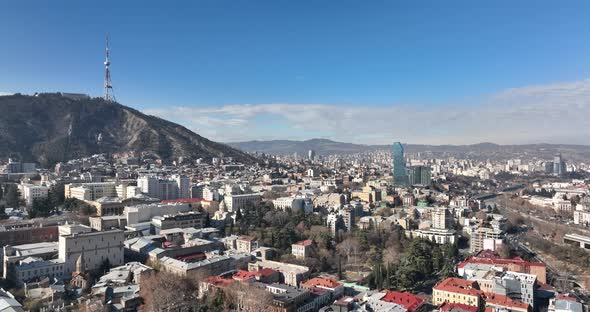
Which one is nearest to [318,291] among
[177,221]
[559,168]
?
[177,221]

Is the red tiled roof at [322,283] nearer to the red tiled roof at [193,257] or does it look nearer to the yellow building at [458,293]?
the yellow building at [458,293]

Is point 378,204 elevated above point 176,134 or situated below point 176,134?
below

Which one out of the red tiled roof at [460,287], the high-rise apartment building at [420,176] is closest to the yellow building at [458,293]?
the red tiled roof at [460,287]

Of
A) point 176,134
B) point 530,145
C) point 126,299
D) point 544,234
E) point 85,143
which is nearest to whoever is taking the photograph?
point 126,299

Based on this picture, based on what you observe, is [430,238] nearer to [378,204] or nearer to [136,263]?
[378,204]

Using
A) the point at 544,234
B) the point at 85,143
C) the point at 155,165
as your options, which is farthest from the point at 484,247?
the point at 85,143

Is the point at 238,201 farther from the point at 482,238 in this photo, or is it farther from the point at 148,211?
the point at 482,238
